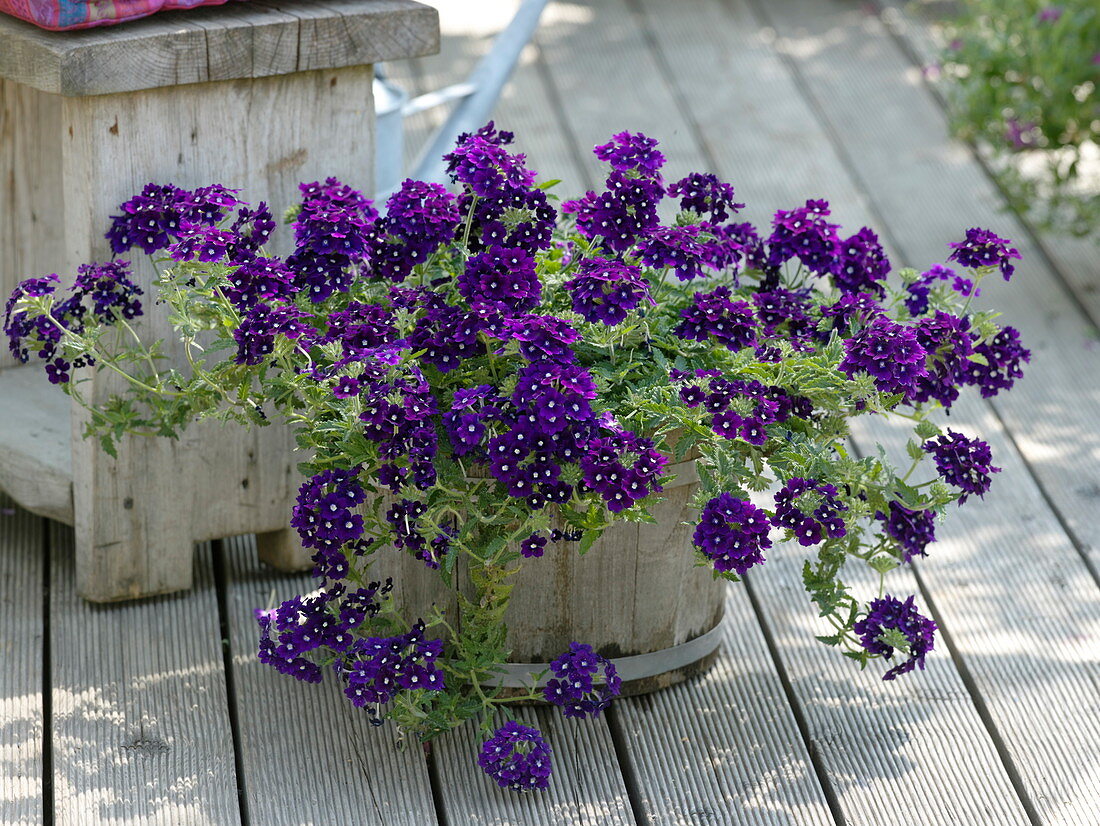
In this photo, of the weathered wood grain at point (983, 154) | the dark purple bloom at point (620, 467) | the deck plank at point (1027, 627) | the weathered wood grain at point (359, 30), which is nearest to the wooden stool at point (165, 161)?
the weathered wood grain at point (359, 30)

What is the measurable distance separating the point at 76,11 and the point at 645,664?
109 centimetres

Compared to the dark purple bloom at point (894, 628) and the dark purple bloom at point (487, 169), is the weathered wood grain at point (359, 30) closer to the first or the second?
the dark purple bloom at point (487, 169)

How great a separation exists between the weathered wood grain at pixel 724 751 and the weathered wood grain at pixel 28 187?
1175 millimetres

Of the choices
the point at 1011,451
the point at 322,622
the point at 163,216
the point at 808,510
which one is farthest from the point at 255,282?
the point at 1011,451

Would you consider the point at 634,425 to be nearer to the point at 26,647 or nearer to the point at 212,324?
the point at 212,324

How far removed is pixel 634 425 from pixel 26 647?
3.10 feet

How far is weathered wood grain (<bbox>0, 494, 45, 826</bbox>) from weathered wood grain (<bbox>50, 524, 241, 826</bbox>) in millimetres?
24

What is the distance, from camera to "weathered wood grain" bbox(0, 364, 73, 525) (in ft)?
6.92

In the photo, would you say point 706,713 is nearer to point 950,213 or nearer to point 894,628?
point 894,628

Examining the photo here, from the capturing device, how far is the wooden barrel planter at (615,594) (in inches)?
70.6

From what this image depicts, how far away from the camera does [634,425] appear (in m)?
1.67

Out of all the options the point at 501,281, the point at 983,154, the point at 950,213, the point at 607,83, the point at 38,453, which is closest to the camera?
the point at 501,281

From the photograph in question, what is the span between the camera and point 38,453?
6.99 ft

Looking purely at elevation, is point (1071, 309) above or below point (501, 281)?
below
